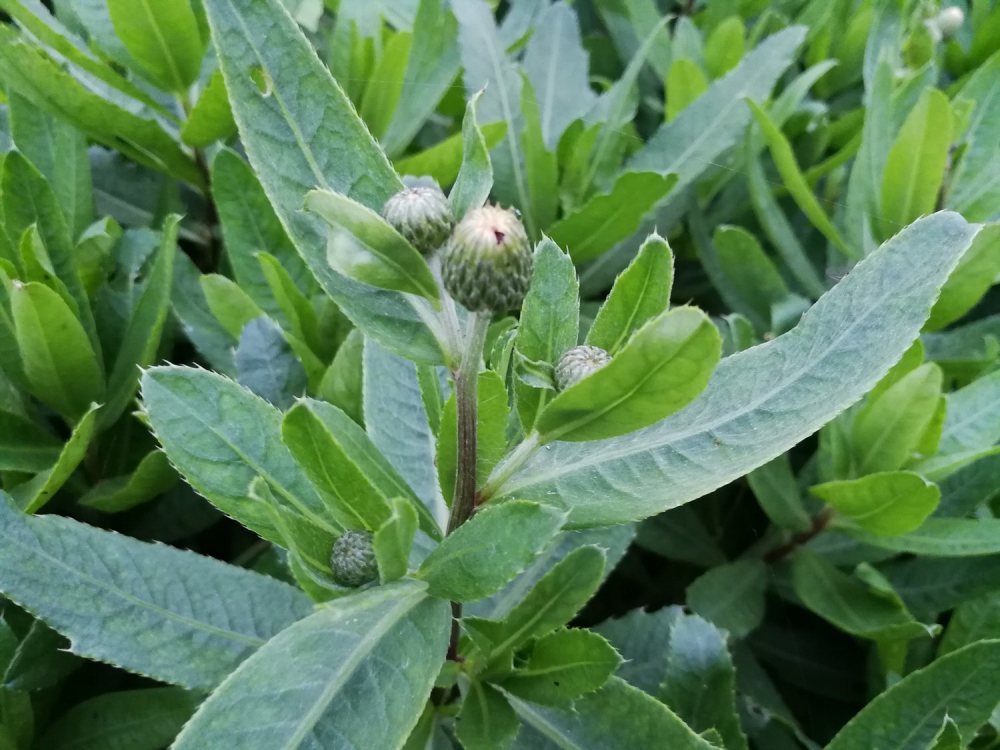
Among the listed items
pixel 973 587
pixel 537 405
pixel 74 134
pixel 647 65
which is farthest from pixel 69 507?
pixel 647 65

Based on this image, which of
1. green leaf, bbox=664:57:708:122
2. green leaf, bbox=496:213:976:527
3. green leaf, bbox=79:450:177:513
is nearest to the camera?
green leaf, bbox=496:213:976:527

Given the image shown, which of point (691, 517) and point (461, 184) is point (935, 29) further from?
point (461, 184)

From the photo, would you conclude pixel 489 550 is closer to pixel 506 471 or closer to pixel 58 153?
pixel 506 471

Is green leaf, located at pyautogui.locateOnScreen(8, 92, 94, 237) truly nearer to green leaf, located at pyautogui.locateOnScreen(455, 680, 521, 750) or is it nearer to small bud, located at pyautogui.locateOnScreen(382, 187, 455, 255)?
small bud, located at pyautogui.locateOnScreen(382, 187, 455, 255)

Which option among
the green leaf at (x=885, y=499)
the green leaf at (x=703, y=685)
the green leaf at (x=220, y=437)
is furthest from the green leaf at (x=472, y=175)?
the green leaf at (x=885, y=499)

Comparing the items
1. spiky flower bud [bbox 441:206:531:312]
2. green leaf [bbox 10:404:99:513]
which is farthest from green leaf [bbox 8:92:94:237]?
spiky flower bud [bbox 441:206:531:312]

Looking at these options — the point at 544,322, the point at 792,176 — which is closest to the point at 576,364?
the point at 544,322
